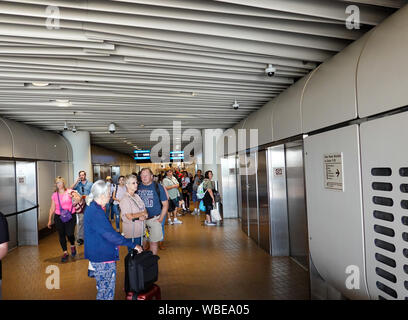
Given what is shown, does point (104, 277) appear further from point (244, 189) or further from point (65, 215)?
point (244, 189)

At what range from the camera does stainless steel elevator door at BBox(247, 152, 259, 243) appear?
23.5 feet

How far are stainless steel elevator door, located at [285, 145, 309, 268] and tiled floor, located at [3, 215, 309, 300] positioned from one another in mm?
267

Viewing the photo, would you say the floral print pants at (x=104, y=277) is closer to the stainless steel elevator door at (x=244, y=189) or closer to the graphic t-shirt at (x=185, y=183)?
the stainless steel elevator door at (x=244, y=189)

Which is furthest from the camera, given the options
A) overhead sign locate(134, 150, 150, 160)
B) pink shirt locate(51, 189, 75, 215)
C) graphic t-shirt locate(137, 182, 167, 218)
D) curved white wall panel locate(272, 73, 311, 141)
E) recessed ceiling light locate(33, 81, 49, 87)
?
overhead sign locate(134, 150, 150, 160)

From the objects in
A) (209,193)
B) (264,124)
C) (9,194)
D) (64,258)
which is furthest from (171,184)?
(9,194)

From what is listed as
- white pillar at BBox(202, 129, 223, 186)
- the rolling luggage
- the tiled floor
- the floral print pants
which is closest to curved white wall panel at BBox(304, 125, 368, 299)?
the tiled floor

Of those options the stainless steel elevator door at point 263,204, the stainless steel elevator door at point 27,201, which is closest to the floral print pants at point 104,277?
the stainless steel elevator door at point 263,204

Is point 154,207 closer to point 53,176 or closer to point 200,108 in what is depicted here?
point 200,108

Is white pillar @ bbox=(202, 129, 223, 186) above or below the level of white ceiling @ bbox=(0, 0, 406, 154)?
below

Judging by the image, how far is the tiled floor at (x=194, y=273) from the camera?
4.44 metres

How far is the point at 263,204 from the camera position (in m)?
6.63

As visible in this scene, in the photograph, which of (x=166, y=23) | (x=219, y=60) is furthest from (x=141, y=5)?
(x=219, y=60)

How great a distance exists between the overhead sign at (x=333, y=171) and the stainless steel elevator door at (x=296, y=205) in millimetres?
1797

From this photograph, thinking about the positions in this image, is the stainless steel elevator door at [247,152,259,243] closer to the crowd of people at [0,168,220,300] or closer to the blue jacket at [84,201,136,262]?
the crowd of people at [0,168,220,300]
